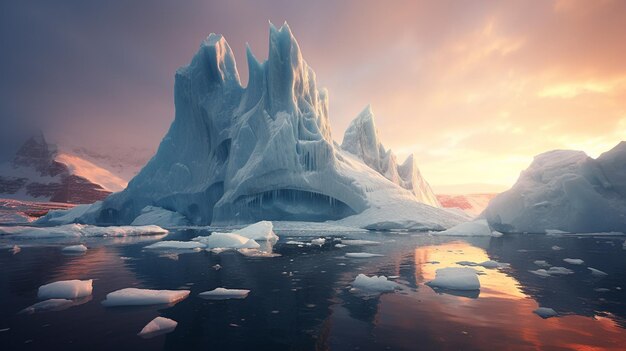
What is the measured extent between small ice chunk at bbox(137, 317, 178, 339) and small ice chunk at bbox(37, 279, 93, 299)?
268 centimetres

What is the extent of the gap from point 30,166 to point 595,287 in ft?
876

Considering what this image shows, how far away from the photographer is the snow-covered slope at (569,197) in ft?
69.5

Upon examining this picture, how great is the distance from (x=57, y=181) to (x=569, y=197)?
20783 cm

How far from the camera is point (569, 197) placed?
2161cm

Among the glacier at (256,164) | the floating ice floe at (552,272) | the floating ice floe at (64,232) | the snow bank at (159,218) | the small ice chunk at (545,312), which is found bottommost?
the small ice chunk at (545,312)

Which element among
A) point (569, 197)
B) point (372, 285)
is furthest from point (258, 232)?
point (569, 197)

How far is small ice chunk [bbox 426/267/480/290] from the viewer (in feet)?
21.2

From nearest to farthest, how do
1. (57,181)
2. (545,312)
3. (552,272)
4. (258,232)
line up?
1. (545,312)
2. (552,272)
3. (258,232)
4. (57,181)

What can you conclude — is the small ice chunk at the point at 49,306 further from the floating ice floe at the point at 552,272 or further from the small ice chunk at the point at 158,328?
the floating ice floe at the point at 552,272

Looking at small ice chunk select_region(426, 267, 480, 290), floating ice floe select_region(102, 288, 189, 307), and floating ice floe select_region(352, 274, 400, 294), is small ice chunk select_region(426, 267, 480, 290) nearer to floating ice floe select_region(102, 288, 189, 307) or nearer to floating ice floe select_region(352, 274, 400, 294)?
floating ice floe select_region(352, 274, 400, 294)

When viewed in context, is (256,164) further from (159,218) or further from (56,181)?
(56,181)

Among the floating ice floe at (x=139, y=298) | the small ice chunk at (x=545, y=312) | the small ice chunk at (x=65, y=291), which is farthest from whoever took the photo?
the small ice chunk at (x=65, y=291)

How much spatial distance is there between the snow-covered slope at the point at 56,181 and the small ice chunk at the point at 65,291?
147m

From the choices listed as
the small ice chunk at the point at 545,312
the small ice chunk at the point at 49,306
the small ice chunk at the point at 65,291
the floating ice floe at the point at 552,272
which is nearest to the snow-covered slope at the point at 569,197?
the floating ice floe at the point at 552,272
